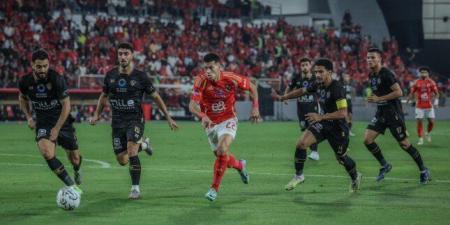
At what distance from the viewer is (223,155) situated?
14000mm

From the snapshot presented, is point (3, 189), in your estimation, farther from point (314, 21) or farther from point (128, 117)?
point (314, 21)

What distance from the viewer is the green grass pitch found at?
11.9 m

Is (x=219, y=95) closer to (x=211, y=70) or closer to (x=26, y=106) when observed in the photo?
(x=211, y=70)

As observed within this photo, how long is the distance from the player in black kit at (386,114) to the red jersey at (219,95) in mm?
3065

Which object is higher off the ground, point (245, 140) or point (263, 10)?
point (263, 10)

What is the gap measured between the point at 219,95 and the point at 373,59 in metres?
3.30

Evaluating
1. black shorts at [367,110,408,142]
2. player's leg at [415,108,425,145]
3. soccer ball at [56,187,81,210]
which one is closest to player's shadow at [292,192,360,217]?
black shorts at [367,110,408,142]

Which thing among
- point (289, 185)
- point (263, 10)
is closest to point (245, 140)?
point (289, 185)

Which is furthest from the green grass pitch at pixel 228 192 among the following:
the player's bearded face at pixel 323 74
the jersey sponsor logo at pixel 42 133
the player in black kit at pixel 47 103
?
the player's bearded face at pixel 323 74

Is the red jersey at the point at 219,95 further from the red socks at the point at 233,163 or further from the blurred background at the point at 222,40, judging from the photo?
the blurred background at the point at 222,40

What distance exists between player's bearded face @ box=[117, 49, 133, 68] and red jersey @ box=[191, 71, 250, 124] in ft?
3.80

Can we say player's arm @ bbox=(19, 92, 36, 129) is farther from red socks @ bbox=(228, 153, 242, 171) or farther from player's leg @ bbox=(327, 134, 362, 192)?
player's leg @ bbox=(327, 134, 362, 192)

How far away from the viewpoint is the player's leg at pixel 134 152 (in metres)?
14.1

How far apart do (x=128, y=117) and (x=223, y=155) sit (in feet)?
5.86
